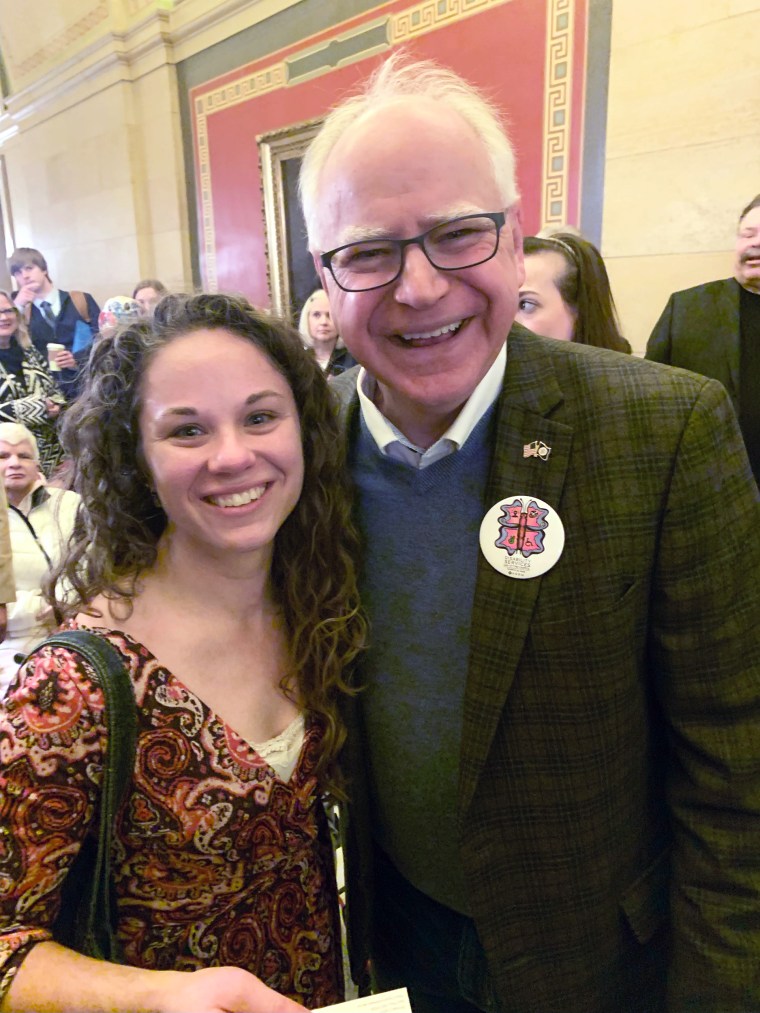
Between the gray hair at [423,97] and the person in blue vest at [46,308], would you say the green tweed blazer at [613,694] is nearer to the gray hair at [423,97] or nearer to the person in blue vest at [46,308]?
the gray hair at [423,97]

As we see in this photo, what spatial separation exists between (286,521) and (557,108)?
356 centimetres

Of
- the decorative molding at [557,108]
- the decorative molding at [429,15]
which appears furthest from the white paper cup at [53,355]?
the decorative molding at [557,108]

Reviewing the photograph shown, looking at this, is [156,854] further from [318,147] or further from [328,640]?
[318,147]

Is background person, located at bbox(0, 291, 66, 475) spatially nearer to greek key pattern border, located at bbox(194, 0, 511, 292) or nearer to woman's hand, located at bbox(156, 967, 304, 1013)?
greek key pattern border, located at bbox(194, 0, 511, 292)

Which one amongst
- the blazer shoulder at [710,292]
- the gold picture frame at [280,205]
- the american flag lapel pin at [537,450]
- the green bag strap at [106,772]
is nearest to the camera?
the green bag strap at [106,772]

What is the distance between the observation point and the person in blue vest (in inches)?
213

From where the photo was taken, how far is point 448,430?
3.83 feet

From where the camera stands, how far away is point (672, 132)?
3.42m

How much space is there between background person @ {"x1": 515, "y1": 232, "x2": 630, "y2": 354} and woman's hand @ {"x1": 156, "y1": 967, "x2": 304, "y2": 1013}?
1.94 metres

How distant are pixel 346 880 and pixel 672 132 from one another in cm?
367

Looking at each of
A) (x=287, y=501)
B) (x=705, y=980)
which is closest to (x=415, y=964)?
(x=705, y=980)

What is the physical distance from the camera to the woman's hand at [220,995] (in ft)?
2.91

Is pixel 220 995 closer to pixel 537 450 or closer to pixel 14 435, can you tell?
pixel 537 450

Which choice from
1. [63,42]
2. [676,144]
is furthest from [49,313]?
[676,144]
